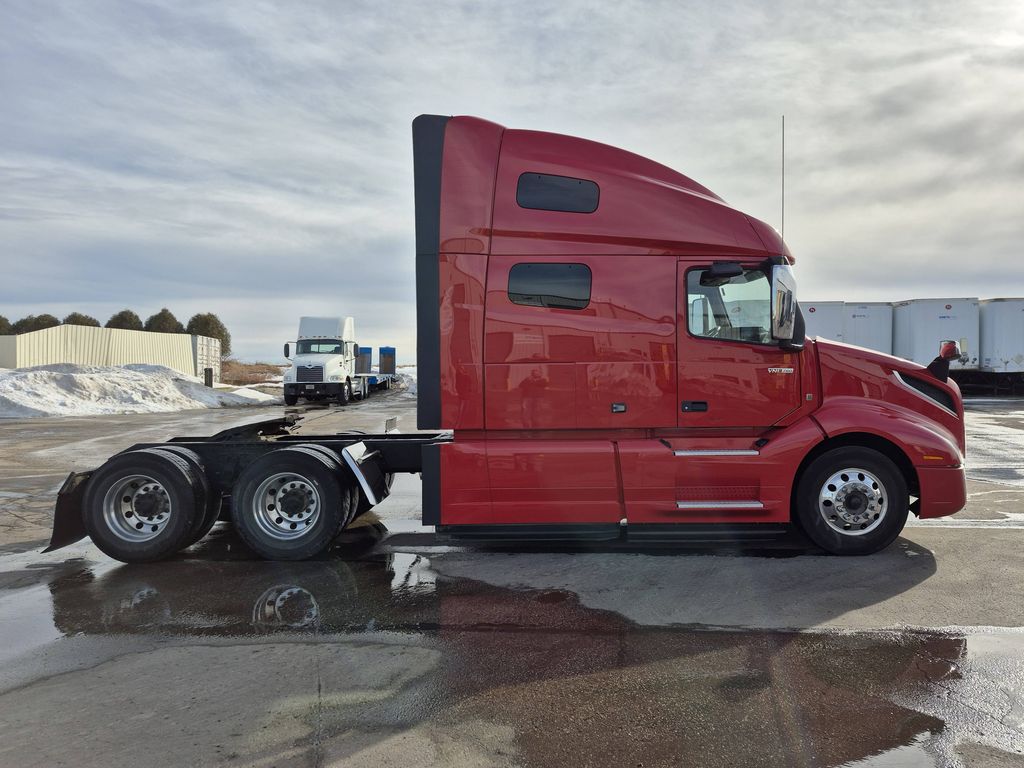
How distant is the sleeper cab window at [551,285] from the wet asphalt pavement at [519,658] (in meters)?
2.29

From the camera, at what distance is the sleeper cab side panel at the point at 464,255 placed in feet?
19.7

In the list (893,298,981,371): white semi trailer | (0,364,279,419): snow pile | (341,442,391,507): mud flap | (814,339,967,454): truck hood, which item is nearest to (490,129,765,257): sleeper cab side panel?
(814,339,967,454): truck hood

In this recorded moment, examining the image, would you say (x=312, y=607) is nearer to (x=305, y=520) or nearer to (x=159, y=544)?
(x=305, y=520)

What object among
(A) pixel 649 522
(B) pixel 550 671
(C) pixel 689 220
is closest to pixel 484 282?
(C) pixel 689 220

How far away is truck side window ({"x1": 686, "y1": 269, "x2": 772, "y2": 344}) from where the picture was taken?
19.8 feet

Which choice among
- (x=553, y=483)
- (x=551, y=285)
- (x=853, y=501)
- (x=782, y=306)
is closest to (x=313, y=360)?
(x=551, y=285)

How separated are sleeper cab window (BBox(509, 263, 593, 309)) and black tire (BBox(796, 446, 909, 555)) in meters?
2.58

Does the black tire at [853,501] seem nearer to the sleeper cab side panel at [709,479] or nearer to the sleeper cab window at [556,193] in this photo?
the sleeper cab side panel at [709,479]

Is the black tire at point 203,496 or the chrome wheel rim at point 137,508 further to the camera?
the black tire at point 203,496

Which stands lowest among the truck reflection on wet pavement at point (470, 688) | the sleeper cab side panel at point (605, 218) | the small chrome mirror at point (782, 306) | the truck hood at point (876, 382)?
the truck reflection on wet pavement at point (470, 688)

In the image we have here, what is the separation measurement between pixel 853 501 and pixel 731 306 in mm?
2026

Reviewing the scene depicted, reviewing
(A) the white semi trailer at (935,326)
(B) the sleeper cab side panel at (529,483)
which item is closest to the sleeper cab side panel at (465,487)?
(B) the sleeper cab side panel at (529,483)

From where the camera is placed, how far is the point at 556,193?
6.05 m

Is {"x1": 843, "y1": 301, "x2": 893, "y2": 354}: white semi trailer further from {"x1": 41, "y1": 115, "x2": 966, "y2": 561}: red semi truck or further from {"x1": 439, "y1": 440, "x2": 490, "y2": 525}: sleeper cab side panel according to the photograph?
{"x1": 439, "y1": 440, "x2": 490, "y2": 525}: sleeper cab side panel
